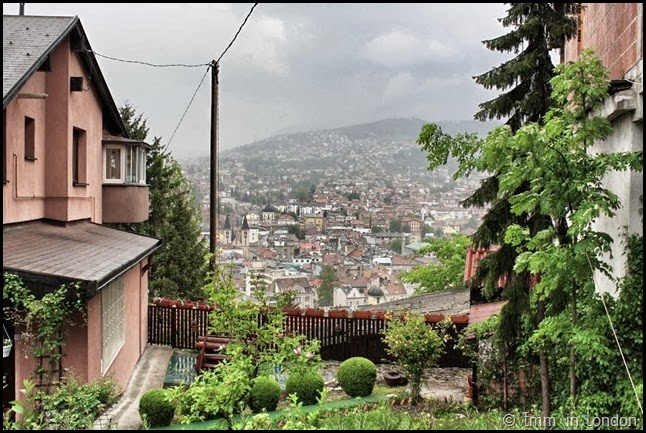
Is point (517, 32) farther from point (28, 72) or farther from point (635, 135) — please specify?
point (28, 72)

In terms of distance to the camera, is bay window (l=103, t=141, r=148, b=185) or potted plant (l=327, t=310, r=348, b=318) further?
bay window (l=103, t=141, r=148, b=185)

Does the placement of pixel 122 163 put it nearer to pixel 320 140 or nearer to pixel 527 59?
pixel 527 59

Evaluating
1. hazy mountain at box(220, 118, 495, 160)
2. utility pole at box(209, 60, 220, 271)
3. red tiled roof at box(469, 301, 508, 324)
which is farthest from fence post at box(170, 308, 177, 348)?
hazy mountain at box(220, 118, 495, 160)

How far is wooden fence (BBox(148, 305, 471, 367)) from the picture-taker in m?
14.9

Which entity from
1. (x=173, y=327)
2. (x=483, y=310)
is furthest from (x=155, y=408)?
(x=173, y=327)

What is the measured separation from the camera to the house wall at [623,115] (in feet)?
23.0

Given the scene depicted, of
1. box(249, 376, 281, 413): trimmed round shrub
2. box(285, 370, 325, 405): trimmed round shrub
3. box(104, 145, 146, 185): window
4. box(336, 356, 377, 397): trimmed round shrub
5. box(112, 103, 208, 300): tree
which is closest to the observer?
box(249, 376, 281, 413): trimmed round shrub

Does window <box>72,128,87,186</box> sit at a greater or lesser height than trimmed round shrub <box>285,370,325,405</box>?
greater

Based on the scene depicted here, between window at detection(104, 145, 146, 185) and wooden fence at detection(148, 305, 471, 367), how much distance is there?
143 inches

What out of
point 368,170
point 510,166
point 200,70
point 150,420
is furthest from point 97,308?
point 368,170

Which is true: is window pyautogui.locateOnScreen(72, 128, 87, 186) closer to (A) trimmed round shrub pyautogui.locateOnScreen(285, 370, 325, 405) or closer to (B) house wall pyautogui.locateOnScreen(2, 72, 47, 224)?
(B) house wall pyautogui.locateOnScreen(2, 72, 47, 224)

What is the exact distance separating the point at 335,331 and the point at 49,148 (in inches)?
306

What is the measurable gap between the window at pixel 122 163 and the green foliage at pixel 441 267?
17306mm

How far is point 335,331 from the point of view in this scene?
15.9m
